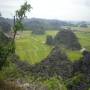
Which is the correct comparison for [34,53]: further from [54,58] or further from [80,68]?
[80,68]

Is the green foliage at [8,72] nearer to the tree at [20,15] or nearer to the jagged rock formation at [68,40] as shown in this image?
the tree at [20,15]

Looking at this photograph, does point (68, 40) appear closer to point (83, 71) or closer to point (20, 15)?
point (83, 71)

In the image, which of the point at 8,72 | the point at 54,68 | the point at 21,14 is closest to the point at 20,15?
the point at 21,14

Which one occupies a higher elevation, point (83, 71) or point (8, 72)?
point (8, 72)

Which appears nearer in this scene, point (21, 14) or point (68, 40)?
point (21, 14)

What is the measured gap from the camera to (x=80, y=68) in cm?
5591

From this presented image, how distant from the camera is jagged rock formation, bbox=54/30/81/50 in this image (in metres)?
108

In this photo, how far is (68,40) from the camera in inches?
4510

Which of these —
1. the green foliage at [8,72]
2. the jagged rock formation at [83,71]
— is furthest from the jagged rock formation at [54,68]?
the green foliage at [8,72]

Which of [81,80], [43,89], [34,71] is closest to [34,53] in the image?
[34,71]

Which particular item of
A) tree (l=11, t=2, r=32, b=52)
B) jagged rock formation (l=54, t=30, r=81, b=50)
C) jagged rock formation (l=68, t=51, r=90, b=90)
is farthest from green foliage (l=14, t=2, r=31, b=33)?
jagged rock formation (l=54, t=30, r=81, b=50)

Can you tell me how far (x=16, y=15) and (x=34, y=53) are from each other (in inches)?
1957

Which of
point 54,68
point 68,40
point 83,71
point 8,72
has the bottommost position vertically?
point 68,40

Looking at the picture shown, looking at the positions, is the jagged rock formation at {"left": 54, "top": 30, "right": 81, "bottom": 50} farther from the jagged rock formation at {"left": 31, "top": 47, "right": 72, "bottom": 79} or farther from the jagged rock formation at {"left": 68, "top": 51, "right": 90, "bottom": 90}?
the jagged rock formation at {"left": 68, "top": 51, "right": 90, "bottom": 90}
